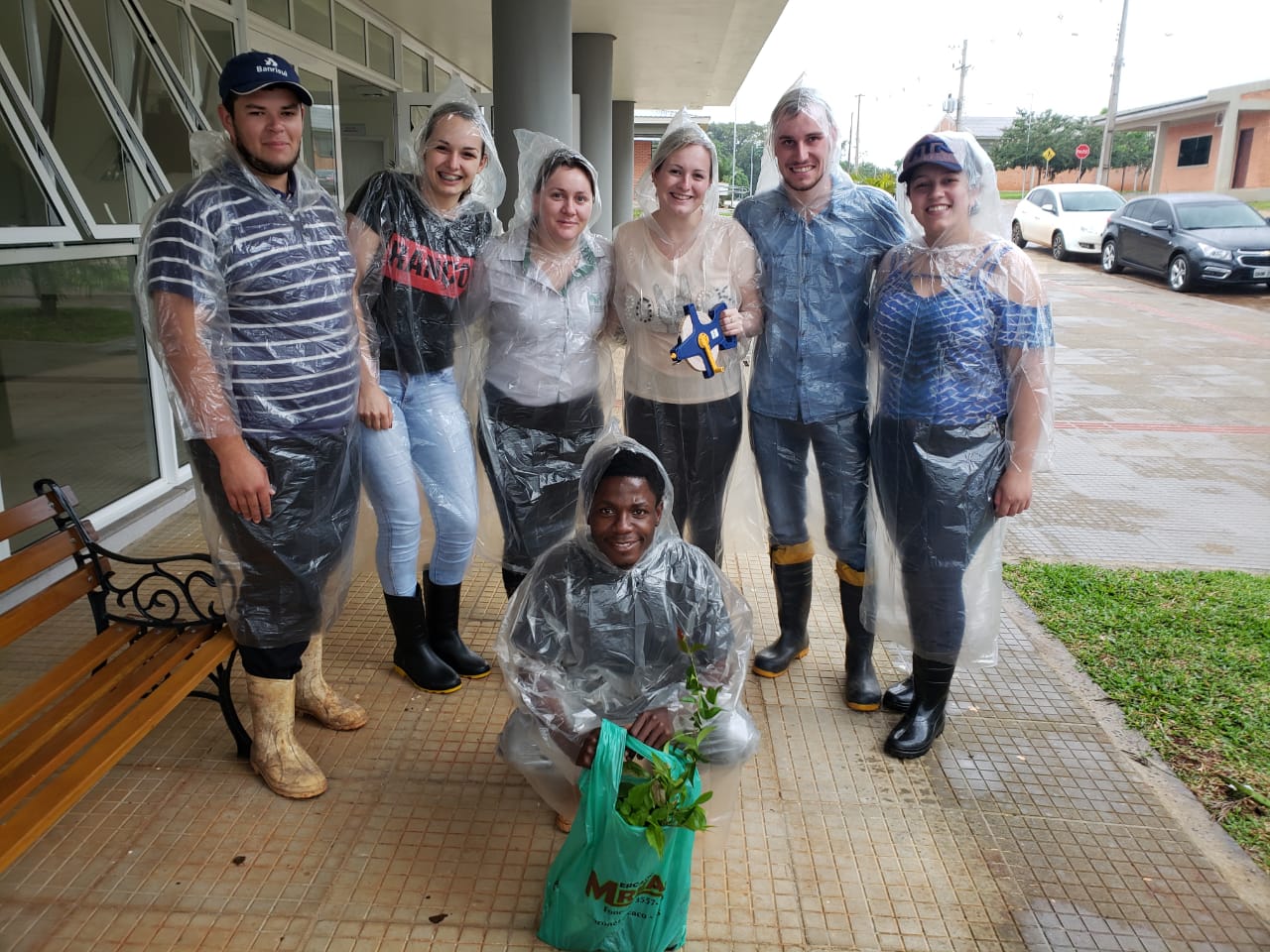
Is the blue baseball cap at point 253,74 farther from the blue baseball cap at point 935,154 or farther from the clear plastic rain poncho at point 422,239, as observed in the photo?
the blue baseball cap at point 935,154

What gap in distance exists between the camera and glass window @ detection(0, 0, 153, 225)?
3633mm

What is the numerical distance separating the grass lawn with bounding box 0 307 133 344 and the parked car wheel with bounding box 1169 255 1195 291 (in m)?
13.0

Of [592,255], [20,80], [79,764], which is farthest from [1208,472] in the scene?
[20,80]

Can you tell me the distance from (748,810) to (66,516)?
186 cm

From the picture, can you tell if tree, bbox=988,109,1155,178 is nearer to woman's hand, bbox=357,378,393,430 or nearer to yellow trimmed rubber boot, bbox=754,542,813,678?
yellow trimmed rubber boot, bbox=754,542,813,678

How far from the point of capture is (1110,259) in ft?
48.8

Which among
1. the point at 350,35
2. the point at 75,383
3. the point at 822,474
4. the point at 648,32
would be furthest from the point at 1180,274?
the point at 75,383

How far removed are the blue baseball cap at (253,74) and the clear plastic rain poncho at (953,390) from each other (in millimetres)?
1465

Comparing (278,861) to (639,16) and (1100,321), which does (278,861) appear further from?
(1100,321)

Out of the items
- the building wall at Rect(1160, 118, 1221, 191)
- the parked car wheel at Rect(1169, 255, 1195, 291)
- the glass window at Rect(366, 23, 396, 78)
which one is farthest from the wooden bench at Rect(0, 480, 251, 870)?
the building wall at Rect(1160, 118, 1221, 191)

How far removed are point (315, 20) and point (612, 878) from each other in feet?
21.8

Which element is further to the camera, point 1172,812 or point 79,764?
point 1172,812

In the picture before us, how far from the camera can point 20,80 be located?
11.8 feet

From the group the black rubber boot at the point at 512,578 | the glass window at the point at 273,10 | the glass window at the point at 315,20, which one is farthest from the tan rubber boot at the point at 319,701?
the glass window at the point at 315,20
